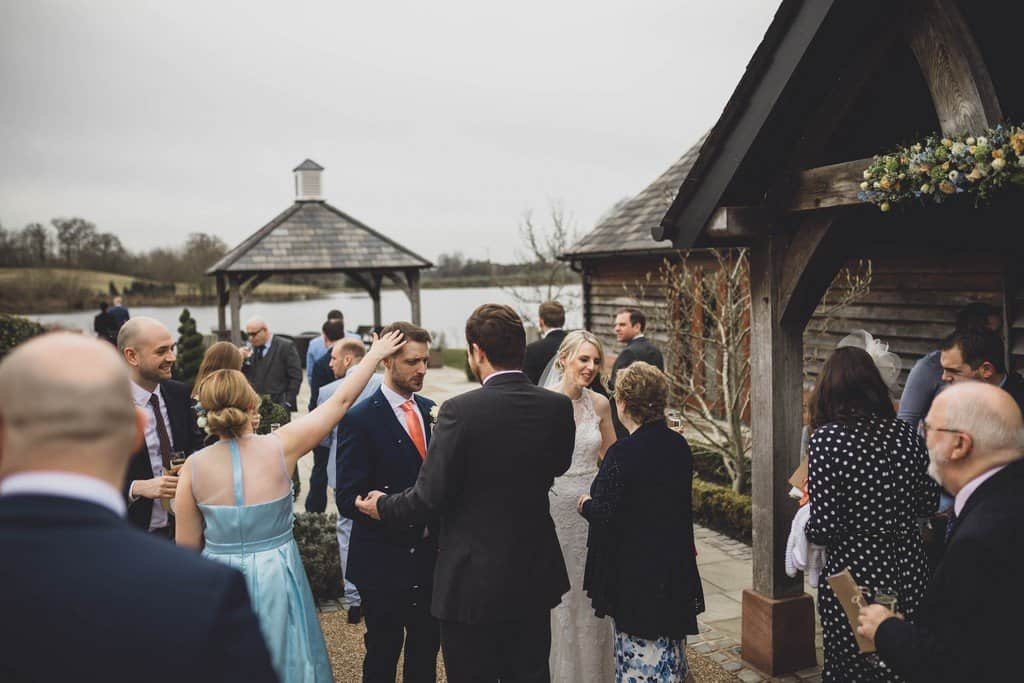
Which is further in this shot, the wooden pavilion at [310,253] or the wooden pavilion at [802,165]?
the wooden pavilion at [310,253]

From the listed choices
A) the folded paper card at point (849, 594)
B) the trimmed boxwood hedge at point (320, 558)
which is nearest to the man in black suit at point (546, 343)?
the trimmed boxwood hedge at point (320, 558)


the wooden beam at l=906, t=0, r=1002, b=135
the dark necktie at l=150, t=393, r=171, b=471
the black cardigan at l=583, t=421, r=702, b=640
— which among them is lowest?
the black cardigan at l=583, t=421, r=702, b=640

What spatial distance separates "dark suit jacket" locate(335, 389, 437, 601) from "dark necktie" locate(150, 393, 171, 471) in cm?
109

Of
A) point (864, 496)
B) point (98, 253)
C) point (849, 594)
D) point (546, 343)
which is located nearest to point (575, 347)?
point (864, 496)

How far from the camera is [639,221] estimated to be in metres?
14.8

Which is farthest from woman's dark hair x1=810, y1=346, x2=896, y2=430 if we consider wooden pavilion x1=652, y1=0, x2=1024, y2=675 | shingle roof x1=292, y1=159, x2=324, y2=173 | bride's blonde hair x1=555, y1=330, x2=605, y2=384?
shingle roof x1=292, y1=159, x2=324, y2=173

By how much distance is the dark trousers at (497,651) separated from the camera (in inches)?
133

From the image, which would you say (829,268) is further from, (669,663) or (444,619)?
(444,619)

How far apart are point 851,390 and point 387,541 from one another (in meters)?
2.30

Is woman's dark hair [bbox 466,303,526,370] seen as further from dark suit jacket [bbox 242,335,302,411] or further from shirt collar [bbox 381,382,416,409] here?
dark suit jacket [bbox 242,335,302,411]

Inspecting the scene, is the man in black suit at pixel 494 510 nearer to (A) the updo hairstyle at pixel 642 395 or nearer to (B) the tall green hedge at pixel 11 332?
(A) the updo hairstyle at pixel 642 395

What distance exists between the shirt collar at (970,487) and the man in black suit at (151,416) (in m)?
3.54

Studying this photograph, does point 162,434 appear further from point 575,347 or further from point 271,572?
point 575,347

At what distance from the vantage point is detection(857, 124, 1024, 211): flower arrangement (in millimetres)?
3293
